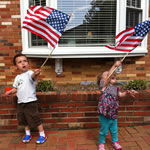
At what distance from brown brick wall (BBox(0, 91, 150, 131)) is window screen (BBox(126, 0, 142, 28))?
205 centimetres

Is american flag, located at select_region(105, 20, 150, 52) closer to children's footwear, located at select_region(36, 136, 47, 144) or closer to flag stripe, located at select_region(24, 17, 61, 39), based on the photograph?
flag stripe, located at select_region(24, 17, 61, 39)

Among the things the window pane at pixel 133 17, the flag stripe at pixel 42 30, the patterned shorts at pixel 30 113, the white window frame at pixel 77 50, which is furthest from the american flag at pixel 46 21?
the window pane at pixel 133 17

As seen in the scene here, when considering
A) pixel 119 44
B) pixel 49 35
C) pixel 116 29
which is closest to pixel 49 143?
pixel 49 35

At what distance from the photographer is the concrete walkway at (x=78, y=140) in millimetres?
2369

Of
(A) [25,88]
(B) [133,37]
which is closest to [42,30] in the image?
(A) [25,88]

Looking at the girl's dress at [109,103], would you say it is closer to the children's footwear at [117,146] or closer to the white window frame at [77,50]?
the children's footwear at [117,146]

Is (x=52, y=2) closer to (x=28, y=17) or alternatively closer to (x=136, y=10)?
(x=28, y=17)

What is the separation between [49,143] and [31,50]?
7.35 ft

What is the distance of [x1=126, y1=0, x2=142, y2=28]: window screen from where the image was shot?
3916 mm

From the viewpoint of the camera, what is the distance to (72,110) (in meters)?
2.81

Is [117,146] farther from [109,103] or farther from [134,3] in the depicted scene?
[134,3]

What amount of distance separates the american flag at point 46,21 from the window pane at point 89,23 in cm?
154

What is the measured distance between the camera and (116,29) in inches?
150

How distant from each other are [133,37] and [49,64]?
2.31 meters
